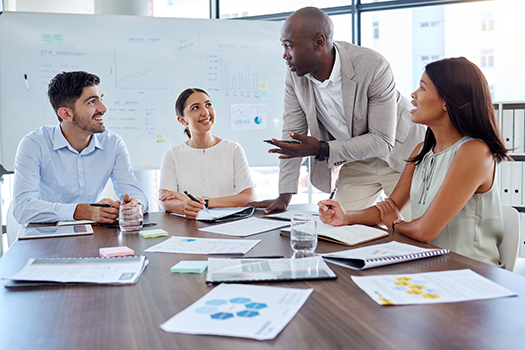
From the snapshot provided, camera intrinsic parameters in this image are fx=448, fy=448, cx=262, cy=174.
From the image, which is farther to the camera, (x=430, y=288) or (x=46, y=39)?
(x=46, y=39)

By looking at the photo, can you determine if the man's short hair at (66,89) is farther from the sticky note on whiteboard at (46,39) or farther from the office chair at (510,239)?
the office chair at (510,239)

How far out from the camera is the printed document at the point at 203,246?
129cm

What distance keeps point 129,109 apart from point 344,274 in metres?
2.91

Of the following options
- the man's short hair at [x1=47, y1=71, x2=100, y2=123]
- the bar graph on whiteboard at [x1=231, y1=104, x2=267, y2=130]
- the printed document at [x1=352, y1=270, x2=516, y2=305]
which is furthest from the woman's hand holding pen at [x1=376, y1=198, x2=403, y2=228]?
the bar graph on whiteboard at [x1=231, y1=104, x2=267, y2=130]

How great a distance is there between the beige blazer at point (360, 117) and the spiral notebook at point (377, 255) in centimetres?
87

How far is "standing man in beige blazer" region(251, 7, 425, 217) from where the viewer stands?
211 centimetres

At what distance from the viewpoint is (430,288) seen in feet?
3.08

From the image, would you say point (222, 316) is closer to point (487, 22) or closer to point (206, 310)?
point (206, 310)

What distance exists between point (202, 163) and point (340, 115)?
2.80ft

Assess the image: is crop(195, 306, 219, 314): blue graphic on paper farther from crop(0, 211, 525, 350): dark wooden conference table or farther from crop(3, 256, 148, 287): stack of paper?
crop(3, 256, 148, 287): stack of paper

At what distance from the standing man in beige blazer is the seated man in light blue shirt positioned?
33.2 inches

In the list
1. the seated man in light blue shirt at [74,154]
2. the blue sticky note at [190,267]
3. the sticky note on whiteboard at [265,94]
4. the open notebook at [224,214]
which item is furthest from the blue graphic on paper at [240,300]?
the sticky note on whiteboard at [265,94]

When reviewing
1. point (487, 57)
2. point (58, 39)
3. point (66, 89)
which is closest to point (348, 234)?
point (66, 89)

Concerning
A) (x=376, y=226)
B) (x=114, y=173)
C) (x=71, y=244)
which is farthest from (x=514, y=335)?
(x=114, y=173)
